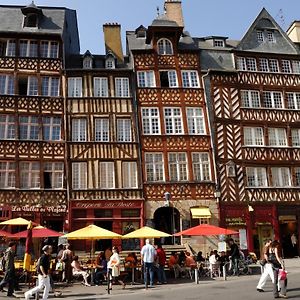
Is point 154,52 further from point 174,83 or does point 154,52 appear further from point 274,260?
point 274,260

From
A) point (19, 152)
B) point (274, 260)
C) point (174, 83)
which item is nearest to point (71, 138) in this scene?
point (19, 152)

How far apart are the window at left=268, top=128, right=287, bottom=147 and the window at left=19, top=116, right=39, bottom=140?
13.2 metres

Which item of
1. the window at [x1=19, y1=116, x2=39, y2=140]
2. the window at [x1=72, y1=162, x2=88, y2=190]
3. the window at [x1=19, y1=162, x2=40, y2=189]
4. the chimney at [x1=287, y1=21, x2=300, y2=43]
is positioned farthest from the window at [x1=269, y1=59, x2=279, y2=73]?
the window at [x1=19, y1=162, x2=40, y2=189]

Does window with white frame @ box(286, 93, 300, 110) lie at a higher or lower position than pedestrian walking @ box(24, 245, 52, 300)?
higher

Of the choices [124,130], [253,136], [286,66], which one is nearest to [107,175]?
[124,130]

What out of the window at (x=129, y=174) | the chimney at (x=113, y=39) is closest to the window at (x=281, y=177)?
the window at (x=129, y=174)

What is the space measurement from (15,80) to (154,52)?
8105 millimetres

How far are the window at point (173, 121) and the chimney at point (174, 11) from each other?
6593 millimetres

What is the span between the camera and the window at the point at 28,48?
24.5m

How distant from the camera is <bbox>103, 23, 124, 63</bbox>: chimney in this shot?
26.6 metres

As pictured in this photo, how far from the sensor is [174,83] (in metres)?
25.3

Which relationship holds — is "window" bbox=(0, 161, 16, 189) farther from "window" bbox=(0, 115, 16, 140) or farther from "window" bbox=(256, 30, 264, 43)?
"window" bbox=(256, 30, 264, 43)

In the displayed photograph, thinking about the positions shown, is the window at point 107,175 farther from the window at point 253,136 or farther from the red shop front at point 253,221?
the window at point 253,136

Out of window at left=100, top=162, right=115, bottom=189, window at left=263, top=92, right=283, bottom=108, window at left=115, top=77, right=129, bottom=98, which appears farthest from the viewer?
window at left=263, top=92, right=283, bottom=108
